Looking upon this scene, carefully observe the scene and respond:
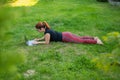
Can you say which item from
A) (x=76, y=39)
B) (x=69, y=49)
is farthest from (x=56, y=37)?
(x=69, y=49)

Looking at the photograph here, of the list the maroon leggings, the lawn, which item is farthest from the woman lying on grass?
the lawn

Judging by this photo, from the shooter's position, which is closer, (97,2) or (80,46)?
(80,46)

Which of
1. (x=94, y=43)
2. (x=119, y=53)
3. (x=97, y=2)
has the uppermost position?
(x=119, y=53)

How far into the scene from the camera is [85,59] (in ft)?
17.7

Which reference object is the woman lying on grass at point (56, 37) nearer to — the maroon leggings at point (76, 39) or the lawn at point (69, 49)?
the maroon leggings at point (76, 39)

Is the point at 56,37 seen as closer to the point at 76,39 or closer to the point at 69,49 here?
the point at 76,39

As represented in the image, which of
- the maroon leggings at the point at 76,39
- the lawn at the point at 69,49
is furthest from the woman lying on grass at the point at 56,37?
the lawn at the point at 69,49

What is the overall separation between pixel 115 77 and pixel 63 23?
Result: 4.06 meters

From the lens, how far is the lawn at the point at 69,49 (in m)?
4.66

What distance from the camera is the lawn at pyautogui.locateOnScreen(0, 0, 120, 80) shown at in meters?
4.66

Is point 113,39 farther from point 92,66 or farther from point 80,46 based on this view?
point 80,46

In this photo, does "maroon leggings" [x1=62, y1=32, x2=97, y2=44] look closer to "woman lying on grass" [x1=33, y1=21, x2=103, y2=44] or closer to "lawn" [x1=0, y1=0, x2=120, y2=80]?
"woman lying on grass" [x1=33, y1=21, x2=103, y2=44]

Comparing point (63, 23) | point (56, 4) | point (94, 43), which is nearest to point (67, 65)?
point (94, 43)

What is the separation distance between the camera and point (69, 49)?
6156 millimetres
